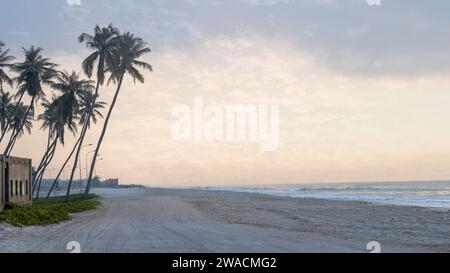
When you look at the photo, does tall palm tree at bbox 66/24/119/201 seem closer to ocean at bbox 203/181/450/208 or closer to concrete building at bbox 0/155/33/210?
concrete building at bbox 0/155/33/210

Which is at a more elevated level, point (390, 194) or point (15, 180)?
point (15, 180)

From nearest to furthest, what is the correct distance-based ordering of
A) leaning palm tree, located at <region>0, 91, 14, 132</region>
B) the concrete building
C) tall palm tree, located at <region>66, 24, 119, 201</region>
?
the concrete building, tall palm tree, located at <region>66, 24, 119, 201</region>, leaning palm tree, located at <region>0, 91, 14, 132</region>

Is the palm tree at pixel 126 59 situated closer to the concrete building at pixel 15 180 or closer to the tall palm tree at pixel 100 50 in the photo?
the tall palm tree at pixel 100 50

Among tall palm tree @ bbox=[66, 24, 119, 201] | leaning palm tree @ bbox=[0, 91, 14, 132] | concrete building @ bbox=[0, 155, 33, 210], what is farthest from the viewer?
leaning palm tree @ bbox=[0, 91, 14, 132]

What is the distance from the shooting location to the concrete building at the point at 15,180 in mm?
26688

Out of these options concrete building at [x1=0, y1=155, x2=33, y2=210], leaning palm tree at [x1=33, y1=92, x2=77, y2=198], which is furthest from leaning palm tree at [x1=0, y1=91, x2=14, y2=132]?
concrete building at [x1=0, y1=155, x2=33, y2=210]

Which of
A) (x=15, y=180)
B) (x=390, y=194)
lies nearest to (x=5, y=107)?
(x=15, y=180)

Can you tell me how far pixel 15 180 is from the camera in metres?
29.0

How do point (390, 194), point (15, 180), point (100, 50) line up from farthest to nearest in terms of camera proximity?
point (390, 194)
point (100, 50)
point (15, 180)

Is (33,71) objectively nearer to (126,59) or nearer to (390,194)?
(126,59)

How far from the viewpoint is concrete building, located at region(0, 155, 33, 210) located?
2669 cm
